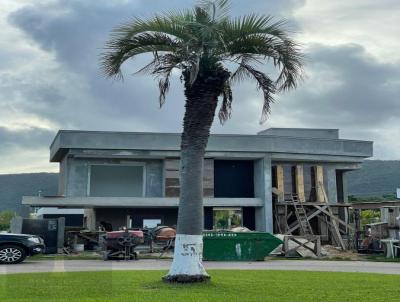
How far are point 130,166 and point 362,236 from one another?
1498cm

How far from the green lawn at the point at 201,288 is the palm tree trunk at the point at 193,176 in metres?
0.53

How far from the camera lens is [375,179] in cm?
9975

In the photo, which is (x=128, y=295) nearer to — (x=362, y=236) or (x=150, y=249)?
(x=150, y=249)

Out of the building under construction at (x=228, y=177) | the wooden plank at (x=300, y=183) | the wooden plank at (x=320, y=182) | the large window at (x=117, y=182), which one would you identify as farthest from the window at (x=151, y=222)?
the wooden plank at (x=320, y=182)

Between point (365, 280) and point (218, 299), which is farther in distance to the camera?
point (365, 280)

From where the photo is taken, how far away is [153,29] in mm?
13328

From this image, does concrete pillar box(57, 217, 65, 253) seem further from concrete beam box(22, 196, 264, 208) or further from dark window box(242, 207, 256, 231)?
dark window box(242, 207, 256, 231)

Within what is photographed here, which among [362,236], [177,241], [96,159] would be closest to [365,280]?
[177,241]

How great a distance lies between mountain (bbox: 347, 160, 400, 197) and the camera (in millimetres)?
93062

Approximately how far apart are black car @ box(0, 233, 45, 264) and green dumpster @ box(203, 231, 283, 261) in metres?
7.46

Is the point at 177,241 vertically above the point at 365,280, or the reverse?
the point at 177,241

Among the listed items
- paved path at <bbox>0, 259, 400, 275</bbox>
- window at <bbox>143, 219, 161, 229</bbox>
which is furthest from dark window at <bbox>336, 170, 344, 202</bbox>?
paved path at <bbox>0, 259, 400, 275</bbox>

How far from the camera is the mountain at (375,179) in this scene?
93062 mm

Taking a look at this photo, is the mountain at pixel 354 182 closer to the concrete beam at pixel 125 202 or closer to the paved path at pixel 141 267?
the concrete beam at pixel 125 202
